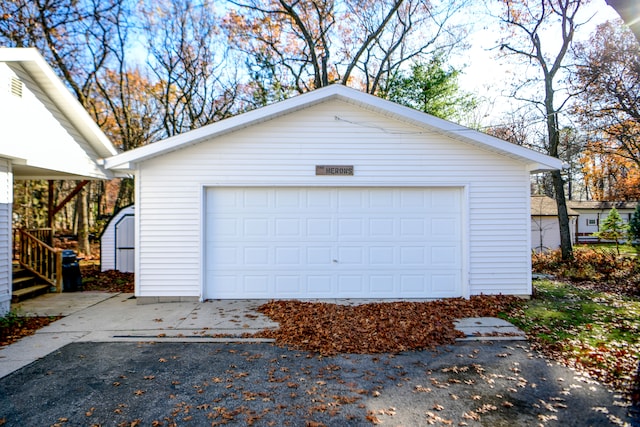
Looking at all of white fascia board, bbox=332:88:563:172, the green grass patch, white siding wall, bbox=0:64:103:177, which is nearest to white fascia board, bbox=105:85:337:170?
white fascia board, bbox=332:88:563:172

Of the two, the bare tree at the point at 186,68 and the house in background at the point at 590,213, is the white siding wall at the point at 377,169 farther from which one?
the house in background at the point at 590,213

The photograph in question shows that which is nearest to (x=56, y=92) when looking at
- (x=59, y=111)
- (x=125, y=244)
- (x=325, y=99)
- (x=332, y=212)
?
(x=59, y=111)

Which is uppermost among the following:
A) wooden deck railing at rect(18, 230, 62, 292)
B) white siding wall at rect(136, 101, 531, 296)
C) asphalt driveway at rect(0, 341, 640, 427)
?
white siding wall at rect(136, 101, 531, 296)

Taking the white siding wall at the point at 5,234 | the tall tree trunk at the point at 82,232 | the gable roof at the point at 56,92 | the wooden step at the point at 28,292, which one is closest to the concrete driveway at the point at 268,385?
the white siding wall at the point at 5,234

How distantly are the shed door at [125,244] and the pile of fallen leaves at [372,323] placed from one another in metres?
6.42

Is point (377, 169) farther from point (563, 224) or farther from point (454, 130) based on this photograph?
point (563, 224)

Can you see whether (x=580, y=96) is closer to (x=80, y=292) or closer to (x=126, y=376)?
(x=126, y=376)

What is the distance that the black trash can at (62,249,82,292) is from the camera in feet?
30.8

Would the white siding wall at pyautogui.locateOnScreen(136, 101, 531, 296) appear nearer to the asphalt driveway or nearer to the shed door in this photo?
the asphalt driveway

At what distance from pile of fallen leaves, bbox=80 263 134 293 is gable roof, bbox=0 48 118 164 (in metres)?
3.51

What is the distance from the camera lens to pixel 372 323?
6.12 m

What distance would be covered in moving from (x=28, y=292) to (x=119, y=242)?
339 cm

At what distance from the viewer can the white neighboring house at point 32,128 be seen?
6.65 metres

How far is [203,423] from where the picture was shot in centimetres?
333
